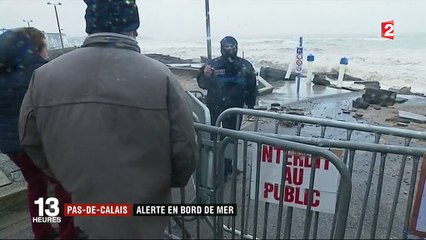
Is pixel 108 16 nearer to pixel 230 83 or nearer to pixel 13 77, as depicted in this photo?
pixel 13 77

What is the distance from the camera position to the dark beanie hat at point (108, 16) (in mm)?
1590

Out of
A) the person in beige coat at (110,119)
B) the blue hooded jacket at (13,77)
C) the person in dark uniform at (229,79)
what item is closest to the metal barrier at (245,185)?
the person in beige coat at (110,119)

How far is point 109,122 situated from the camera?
149 cm

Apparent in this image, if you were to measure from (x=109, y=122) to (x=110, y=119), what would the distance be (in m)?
0.02

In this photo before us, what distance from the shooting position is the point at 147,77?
1530 millimetres

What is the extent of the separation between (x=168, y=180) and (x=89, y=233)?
478 millimetres

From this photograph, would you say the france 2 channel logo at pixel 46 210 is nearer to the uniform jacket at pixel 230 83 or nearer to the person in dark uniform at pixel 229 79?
the person in dark uniform at pixel 229 79

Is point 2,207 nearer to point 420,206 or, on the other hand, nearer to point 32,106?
point 32,106

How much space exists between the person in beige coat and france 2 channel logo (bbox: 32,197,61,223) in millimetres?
1196

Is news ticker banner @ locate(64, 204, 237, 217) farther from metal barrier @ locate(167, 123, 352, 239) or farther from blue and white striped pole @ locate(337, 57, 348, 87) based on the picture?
blue and white striped pole @ locate(337, 57, 348, 87)

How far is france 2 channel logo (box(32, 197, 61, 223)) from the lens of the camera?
2.62 metres

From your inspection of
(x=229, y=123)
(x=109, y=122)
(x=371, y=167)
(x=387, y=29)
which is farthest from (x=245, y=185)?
(x=387, y=29)

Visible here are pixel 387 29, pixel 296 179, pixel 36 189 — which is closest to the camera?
pixel 296 179

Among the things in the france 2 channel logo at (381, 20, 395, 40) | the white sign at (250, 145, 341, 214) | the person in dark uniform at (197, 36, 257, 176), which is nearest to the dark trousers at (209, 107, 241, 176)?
the person in dark uniform at (197, 36, 257, 176)
